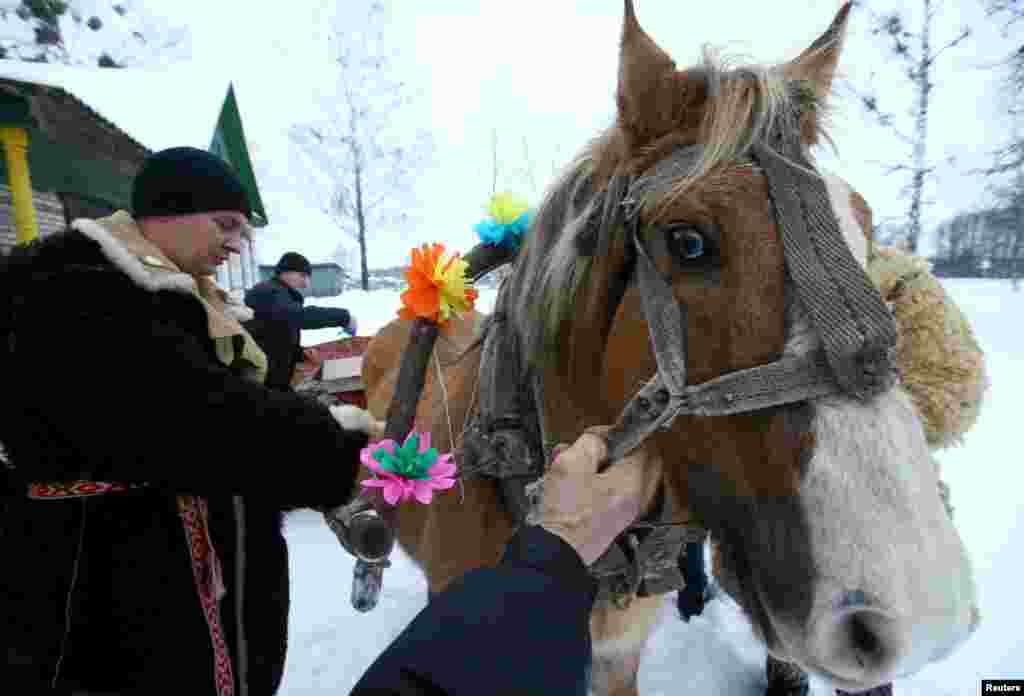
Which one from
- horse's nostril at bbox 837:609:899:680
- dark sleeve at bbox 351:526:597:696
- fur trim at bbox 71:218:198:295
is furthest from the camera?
fur trim at bbox 71:218:198:295

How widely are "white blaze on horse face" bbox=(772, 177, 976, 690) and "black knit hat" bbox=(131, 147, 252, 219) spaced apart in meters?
1.55

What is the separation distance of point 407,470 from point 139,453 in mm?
636

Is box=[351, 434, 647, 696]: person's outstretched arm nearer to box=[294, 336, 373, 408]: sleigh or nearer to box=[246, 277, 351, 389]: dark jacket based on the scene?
box=[246, 277, 351, 389]: dark jacket

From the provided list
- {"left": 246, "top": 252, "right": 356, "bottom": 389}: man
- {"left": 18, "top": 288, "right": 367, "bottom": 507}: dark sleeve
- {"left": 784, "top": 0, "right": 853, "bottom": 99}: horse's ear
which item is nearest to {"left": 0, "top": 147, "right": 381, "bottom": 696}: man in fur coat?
{"left": 18, "top": 288, "right": 367, "bottom": 507}: dark sleeve

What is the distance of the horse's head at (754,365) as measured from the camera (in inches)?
31.5

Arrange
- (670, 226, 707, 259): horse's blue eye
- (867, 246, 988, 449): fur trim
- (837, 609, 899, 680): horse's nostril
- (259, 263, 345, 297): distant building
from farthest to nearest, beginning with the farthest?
1. (259, 263, 345, 297): distant building
2. (867, 246, 988, 449): fur trim
3. (670, 226, 707, 259): horse's blue eye
4. (837, 609, 899, 680): horse's nostril

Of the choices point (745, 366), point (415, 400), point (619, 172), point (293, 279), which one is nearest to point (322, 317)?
point (293, 279)

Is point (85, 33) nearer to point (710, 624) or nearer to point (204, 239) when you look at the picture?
point (204, 239)

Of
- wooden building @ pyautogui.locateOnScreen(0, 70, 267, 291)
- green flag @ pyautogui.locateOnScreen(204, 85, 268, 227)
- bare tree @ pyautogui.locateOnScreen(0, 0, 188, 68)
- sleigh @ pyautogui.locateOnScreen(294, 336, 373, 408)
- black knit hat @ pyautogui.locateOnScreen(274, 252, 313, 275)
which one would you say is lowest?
sleigh @ pyautogui.locateOnScreen(294, 336, 373, 408)

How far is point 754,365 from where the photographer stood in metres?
0.94

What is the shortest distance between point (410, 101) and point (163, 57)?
9.87 m

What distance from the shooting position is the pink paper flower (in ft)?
4.72

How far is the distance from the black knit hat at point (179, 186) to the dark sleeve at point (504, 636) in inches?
51.5

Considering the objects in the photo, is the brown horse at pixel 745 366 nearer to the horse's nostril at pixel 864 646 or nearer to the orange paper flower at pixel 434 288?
the horse's nostril at pixel 864 646
